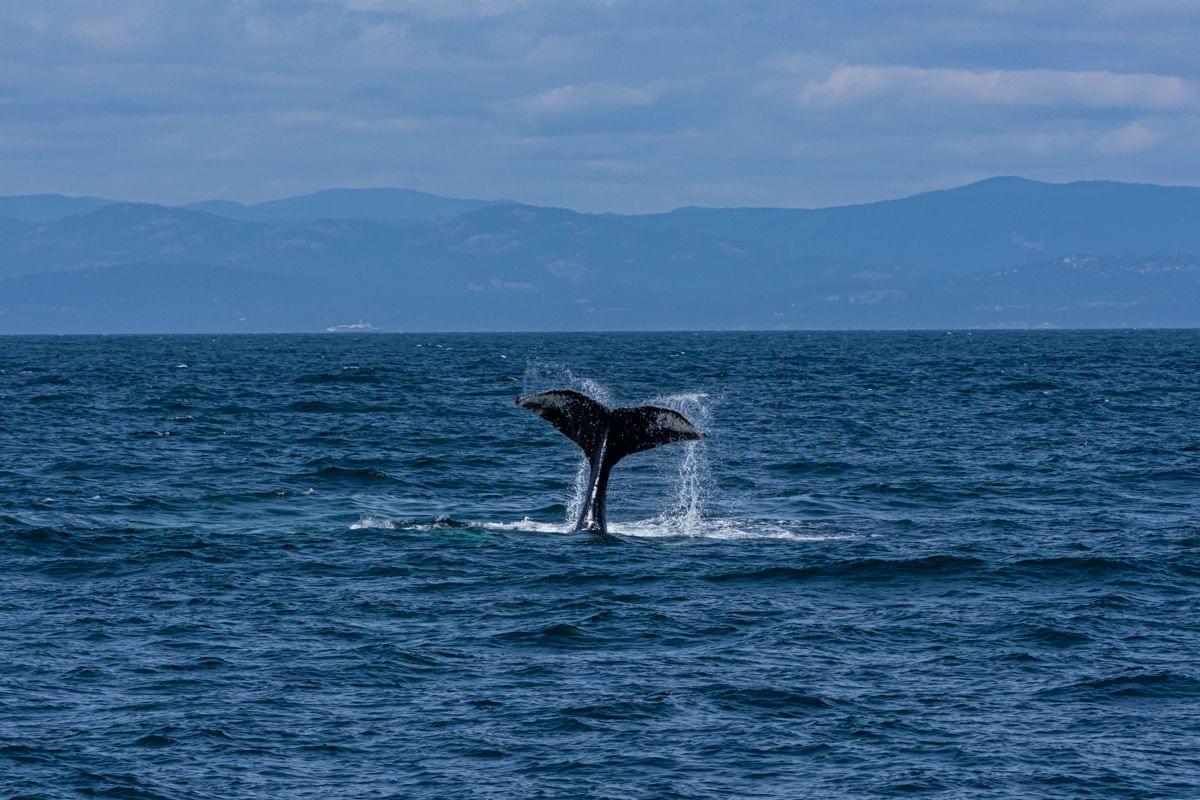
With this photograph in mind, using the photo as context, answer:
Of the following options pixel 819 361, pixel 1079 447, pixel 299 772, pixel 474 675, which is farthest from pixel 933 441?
pixel 819 361

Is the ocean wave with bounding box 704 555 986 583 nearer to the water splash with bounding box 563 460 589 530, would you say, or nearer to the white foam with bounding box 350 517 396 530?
the water splash with bounding box 563 460 589 530

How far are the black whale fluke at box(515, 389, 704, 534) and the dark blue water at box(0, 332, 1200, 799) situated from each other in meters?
1.59

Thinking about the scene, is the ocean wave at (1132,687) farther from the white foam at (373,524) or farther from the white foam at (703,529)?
the white foam at (373,524)

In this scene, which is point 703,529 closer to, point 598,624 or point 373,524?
point 373,524

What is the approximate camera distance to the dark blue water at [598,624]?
14.4 m

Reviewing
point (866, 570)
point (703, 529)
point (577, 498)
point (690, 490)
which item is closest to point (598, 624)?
point (866, 570)

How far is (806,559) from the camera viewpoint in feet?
79.3

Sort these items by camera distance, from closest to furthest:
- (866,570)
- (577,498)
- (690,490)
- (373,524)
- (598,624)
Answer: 1. (598,624)
2. (866,570)
3. (373,524)
4. (577,498)
5. (690,490)

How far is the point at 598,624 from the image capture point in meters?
19.6

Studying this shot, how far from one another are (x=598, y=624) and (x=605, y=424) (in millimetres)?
5317

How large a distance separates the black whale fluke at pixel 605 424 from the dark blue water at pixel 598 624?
159 centimetres

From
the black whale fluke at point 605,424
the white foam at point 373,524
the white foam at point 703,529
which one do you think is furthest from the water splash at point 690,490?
the white foam at point 373,524

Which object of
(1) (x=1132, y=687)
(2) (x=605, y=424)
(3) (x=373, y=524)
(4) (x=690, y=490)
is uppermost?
(2) (x=605, y=424)

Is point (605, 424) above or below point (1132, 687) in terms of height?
above
